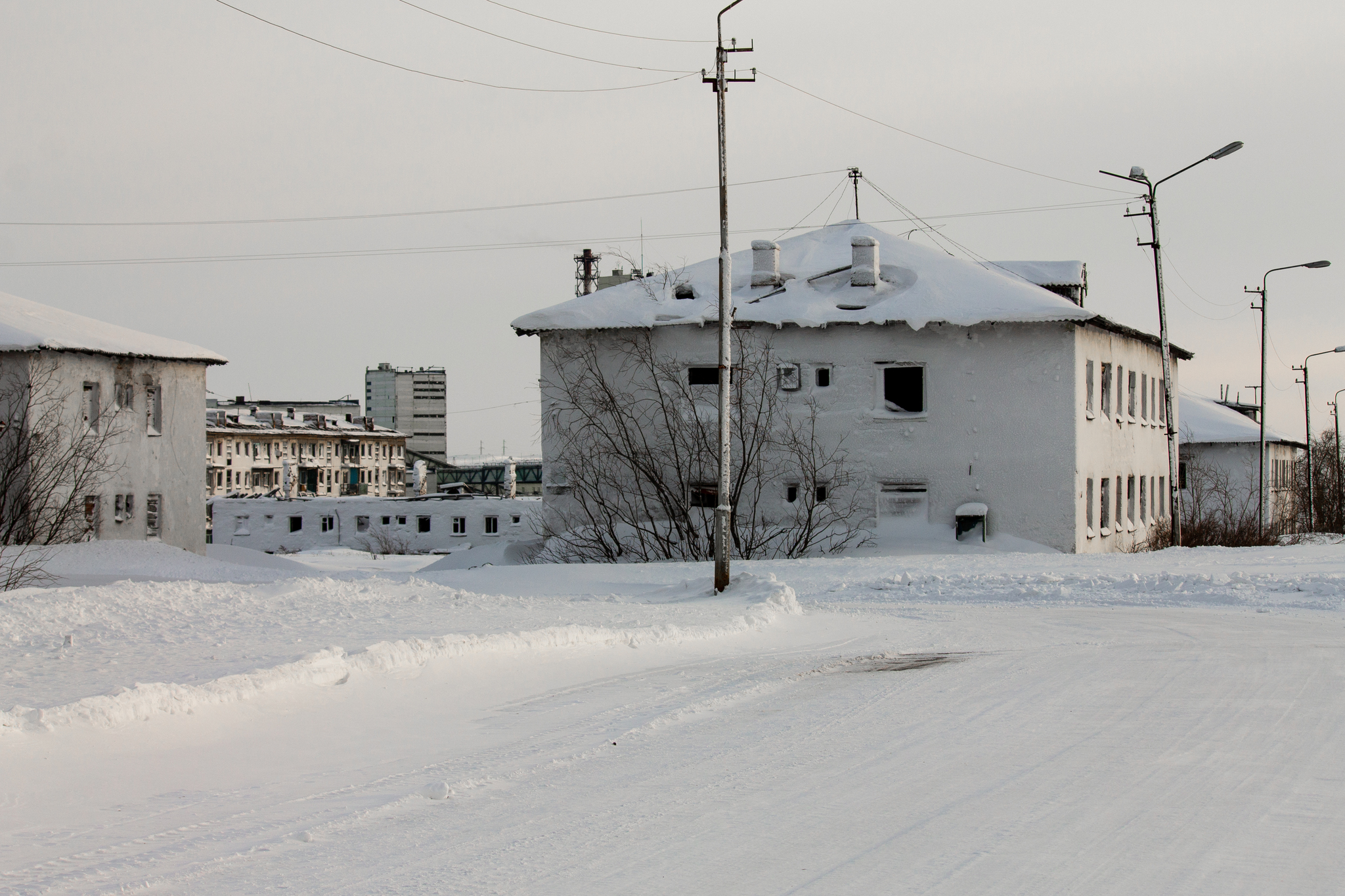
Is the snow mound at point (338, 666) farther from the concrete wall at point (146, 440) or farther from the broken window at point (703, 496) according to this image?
the concrete wall at point (146, 440)

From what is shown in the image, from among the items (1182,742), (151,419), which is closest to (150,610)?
(1182,742)

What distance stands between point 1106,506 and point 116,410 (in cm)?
2935

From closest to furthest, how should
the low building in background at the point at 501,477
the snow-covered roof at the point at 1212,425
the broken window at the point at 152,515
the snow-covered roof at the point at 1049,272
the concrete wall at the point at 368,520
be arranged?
the snow-covered roof at the point at 1049,272 < the broken window at the point at 152,515 < the snow-covered roof at the point at 1212,425 < the concrete wall at the point at 368,520 < the low building in background at the point at 501,477

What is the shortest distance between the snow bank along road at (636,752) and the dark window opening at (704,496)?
17.2 meters

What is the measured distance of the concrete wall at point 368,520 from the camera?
7569 centimetres

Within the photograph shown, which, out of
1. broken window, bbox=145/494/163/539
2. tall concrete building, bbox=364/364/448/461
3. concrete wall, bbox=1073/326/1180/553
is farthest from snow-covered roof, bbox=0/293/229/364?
tall concrete building, bbox=364/364/448/461

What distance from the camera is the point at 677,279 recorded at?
114 ft

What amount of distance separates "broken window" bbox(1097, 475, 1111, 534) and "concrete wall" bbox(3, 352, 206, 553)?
28133 mm

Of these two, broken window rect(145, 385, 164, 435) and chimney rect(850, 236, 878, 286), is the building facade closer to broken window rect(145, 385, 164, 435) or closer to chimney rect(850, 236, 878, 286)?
broken window rect(145, 385, 164, 435)

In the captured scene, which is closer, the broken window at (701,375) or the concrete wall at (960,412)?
the concrete wall at (960,412)

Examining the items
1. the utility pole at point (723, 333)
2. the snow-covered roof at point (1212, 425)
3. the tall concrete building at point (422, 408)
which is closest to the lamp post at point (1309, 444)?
the snow-covered roof at point (1212, 425)

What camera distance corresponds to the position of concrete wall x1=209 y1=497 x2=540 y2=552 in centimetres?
7569

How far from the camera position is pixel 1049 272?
40.0 m

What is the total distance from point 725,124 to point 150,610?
10.5 meters
